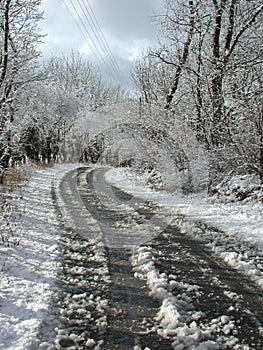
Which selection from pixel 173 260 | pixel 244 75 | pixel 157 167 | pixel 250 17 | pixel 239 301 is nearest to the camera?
pixel 239 301

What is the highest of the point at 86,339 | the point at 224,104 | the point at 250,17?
the point at 250,17

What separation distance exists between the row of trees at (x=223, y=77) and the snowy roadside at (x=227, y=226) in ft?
5.07

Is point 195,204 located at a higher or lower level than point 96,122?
lower

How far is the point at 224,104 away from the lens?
11289 millimetres

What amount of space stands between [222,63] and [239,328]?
31.3 ft

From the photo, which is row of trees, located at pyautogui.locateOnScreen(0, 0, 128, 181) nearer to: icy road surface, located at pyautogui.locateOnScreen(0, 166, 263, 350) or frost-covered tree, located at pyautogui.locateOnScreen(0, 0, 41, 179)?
frost-covered tree, located at pyautogui.locateOnScreen(0, 0, 41, 179)

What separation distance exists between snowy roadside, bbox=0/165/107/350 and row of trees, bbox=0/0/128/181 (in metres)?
5.30

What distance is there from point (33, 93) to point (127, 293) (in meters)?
17.5

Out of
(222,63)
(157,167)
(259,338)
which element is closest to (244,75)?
(222,63)

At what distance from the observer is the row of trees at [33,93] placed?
1323 centimetres

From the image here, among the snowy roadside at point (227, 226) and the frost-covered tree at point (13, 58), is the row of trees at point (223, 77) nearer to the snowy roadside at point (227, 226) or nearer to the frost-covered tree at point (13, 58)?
the snowy roadside at point (227, 226)

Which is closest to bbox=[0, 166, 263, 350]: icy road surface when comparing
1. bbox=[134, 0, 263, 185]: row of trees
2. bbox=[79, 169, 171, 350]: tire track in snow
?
bbox=[79, 169, 171, 350]: tire track in snow

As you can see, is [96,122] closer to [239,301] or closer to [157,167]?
→ [157,167]

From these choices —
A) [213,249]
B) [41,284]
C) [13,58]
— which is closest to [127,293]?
[41,284]
